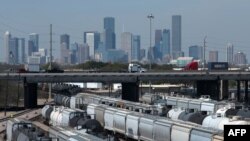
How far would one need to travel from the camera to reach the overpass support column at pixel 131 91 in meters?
107

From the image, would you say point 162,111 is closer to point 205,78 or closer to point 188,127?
point 188,127

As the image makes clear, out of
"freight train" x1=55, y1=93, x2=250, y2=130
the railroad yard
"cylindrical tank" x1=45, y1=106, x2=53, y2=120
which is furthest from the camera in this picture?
"cylindrical tank" x1=45, y1=106, x2=53, y2=120

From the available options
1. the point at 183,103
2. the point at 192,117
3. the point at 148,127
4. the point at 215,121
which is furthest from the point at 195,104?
the point at 148,127

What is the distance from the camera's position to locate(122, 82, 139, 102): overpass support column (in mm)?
106581

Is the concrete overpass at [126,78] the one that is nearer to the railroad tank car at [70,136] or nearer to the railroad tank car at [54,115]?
the railroad tank car at [54,115]

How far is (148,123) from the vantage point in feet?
141

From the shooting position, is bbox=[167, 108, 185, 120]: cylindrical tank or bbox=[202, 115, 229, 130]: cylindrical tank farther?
bbox=[167, 108, 185, 120]: cylindrical tank

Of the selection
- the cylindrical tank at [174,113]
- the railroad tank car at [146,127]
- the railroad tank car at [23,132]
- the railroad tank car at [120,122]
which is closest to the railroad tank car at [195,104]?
the cylindrical tank at [174,113]

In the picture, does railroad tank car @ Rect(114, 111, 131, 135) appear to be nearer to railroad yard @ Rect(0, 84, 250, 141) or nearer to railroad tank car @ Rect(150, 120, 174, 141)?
railroad yard @ Rect(0, 84, 250, 141)

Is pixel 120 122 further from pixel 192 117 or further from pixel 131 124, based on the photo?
pixel 192 117

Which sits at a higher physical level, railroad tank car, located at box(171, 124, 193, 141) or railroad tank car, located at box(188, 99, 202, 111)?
railroad tank car, located at box(171, 124, 193, 141)

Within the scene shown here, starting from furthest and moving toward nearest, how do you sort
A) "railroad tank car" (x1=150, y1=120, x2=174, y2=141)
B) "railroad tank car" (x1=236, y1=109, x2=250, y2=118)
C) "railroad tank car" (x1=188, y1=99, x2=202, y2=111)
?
"railroad tank car" (x1=188, y1=99, x2=202, y2=111) → "railroad tank car" (x1=236, y1=109, x2=250, y2=118) → "railroad tank car" (x1=150, y1=120, x2=174, y2=141)

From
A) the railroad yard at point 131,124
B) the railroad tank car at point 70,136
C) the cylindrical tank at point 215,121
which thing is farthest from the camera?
the cylindrical tank at point 215,121

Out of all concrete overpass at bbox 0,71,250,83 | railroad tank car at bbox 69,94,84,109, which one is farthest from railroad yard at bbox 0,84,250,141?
concrete overpass at bbox 0,71,250,83
